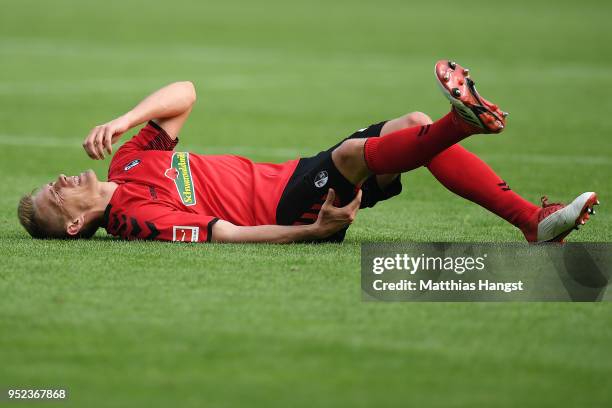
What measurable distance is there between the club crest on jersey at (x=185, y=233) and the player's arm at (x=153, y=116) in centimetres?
60

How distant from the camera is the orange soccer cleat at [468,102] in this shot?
5.95m

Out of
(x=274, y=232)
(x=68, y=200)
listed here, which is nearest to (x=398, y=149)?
(x=274, y=232)

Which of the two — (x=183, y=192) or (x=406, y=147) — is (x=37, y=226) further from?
(x=406, y=147)

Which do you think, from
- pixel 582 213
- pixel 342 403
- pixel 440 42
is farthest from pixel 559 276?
pixel 440 42

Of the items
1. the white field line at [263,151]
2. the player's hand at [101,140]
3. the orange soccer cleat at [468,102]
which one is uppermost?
the orange soccer cleat at [468,102]

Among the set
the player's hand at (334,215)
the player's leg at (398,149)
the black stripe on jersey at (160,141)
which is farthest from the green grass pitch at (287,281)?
the black stripe on jersey at (160,141)

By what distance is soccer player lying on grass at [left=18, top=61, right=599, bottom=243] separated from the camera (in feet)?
21.1

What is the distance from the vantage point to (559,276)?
588cm

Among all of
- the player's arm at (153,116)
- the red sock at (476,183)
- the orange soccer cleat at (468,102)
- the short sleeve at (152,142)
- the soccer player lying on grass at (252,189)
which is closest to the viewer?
the orange soccer cleat at (468,102)

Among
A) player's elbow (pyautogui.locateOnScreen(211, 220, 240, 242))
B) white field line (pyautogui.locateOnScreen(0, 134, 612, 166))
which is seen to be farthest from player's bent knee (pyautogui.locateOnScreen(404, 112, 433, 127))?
white field line (pyautogui.locateOnScreen(0, 134, 612, 166))

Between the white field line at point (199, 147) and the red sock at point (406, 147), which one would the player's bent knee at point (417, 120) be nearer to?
the red sock at point (406, 147)

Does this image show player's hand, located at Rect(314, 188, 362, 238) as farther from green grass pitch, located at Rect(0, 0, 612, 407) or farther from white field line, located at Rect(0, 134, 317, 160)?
white field line, located at Rect(0, 134, 317, 160)

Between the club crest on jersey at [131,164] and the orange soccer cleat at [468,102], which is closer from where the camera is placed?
the orange soccer cleat at [468,102]

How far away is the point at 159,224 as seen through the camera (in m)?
6.77
